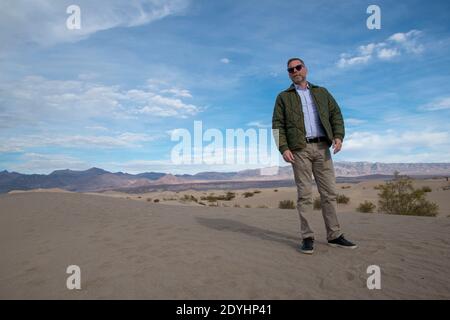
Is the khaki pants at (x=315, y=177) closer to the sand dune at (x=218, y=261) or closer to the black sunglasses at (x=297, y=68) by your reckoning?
the sand dune at (x=218, y=261)

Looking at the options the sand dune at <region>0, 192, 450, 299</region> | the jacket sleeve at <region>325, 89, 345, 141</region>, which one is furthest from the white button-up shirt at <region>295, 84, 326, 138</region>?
the sand dune at <region>0, 192, 450, 299</region>

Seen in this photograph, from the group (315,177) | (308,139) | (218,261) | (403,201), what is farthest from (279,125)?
Answer: (403,201)

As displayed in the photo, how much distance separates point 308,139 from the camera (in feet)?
16.2

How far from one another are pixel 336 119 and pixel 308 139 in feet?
1.92

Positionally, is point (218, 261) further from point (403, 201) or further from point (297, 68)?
point (403, 201)

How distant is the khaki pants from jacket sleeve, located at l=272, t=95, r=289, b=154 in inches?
8.3

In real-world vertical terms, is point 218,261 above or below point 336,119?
below

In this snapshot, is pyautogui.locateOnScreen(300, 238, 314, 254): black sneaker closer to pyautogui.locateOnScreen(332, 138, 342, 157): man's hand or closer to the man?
the man

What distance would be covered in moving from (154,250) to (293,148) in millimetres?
2385

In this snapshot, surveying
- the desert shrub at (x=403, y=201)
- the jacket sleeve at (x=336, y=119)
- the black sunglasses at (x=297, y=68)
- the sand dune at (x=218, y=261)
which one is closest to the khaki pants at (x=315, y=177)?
the jacket sleeve at (x=336, y=119)

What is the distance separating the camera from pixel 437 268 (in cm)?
411

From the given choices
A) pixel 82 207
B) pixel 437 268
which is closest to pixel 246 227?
pixel 437 268

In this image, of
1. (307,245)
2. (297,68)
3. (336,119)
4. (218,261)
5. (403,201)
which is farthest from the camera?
(403,201)
